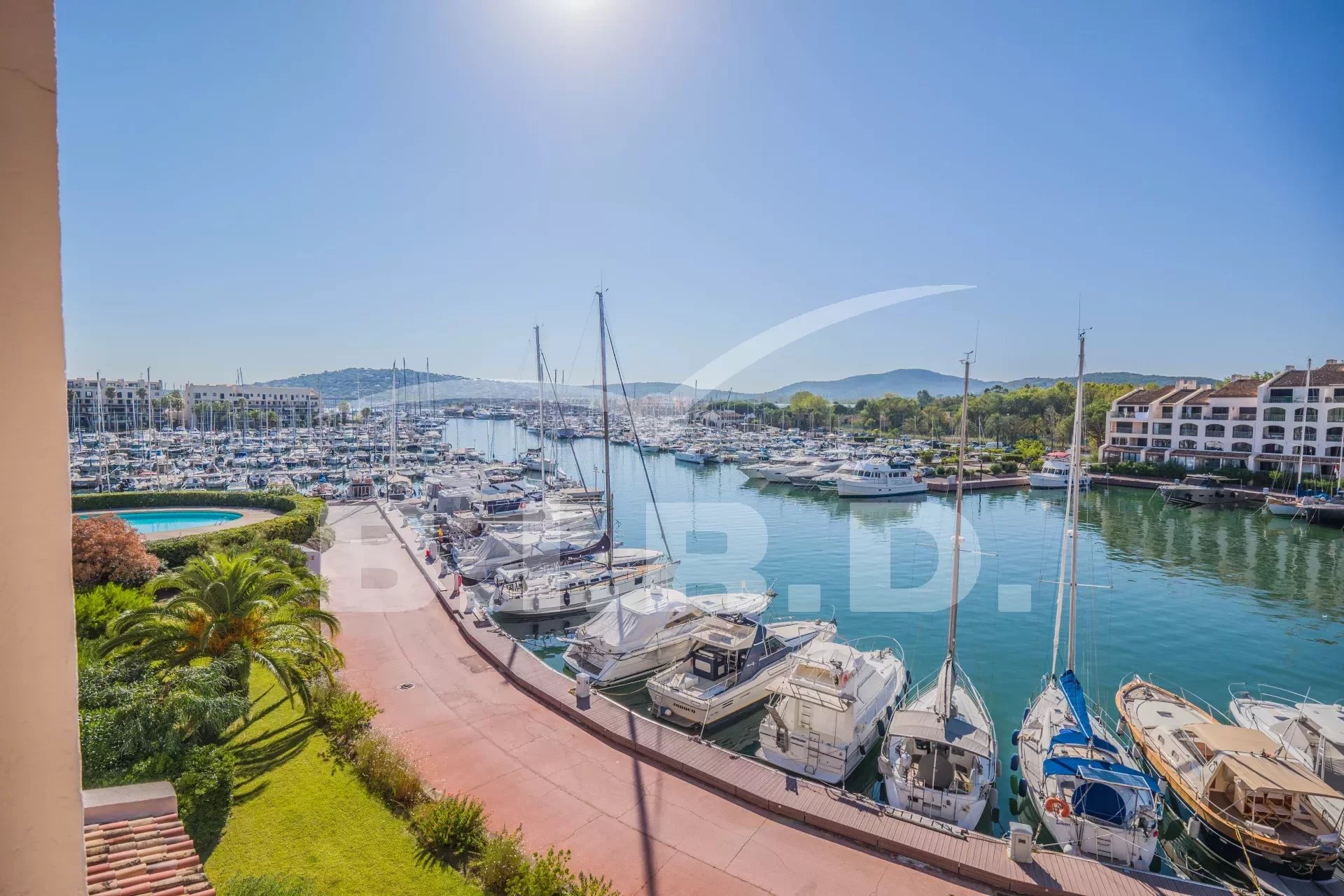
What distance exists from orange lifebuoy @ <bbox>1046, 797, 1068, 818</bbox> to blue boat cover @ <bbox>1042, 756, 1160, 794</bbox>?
1.47 ft

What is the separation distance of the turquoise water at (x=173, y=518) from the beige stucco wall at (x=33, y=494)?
3873cm

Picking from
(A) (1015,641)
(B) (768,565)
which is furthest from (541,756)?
(B) (768,565)

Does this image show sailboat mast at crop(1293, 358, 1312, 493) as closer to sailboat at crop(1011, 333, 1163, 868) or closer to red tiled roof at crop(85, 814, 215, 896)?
sailboat at crop(1011, 333, 1163, 868)

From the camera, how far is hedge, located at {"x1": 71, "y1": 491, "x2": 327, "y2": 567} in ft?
80.7

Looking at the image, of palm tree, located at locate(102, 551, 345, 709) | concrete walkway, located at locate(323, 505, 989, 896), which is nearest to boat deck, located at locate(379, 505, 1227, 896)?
concrete walkway, located at locate(323, 505, 989, 896)

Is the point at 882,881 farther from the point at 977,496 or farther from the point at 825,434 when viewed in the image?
the point at 825,434

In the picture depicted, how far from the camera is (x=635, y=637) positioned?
19.5 m

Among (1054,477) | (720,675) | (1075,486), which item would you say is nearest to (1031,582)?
(1075,486)

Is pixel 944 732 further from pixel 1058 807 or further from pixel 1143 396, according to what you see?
pixel 1143 396

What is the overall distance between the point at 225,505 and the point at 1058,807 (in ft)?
137

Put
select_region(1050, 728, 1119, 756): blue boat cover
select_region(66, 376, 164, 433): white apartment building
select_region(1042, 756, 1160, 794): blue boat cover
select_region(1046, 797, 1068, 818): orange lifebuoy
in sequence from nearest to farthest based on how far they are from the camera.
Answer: select_region(1042, 756, 1160, 794): blue boat cover, select_region(1046, 797, 1068, 818): orange lifebuoy, select_region(1050, 728, 1119, 756): blue boat cover, select_region(66, 376, 164, 433): white apartment building

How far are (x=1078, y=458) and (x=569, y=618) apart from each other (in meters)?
17.4

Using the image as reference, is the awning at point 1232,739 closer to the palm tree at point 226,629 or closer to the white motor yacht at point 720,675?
the white motor yacht at point 720,675

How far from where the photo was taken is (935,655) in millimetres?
21891
